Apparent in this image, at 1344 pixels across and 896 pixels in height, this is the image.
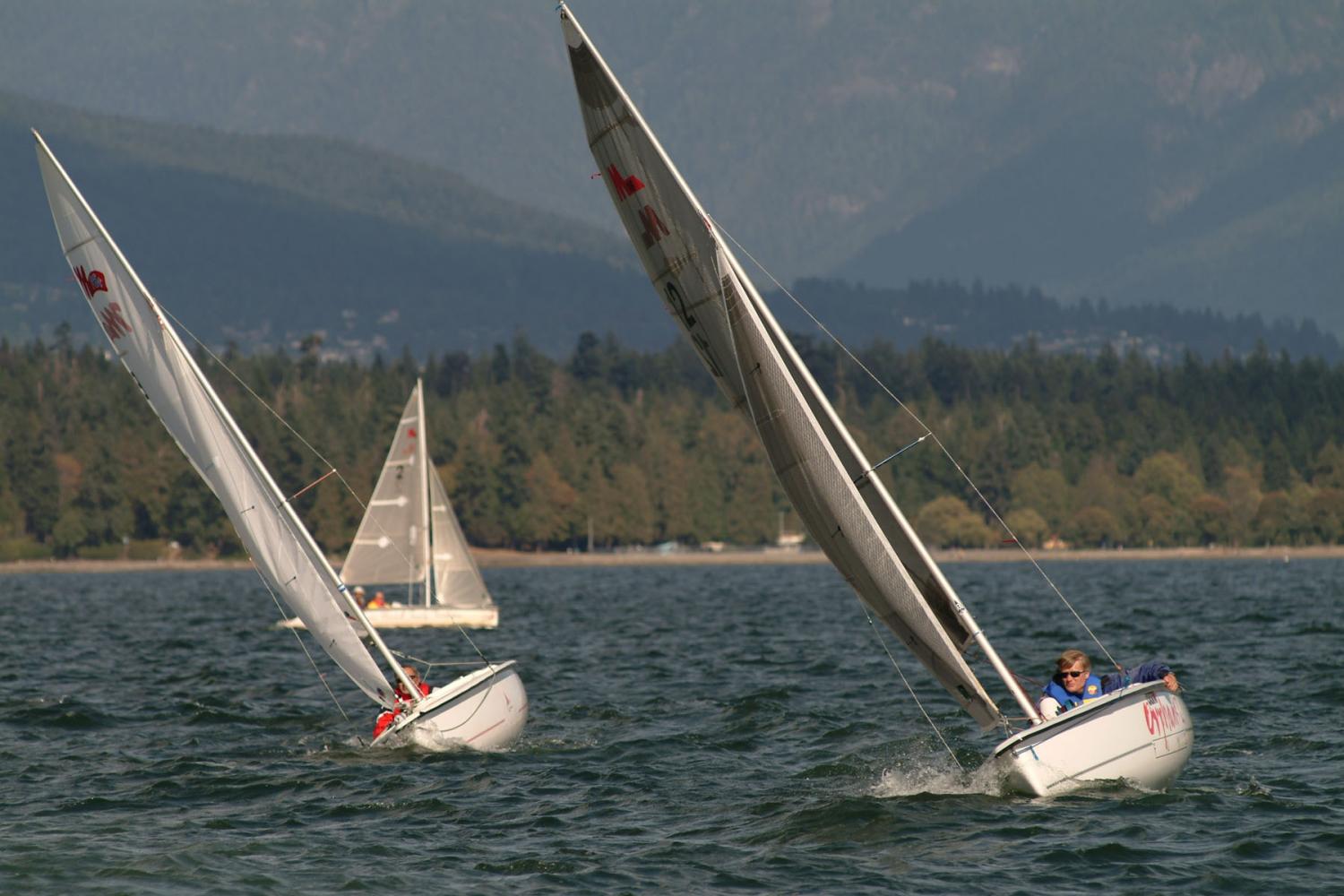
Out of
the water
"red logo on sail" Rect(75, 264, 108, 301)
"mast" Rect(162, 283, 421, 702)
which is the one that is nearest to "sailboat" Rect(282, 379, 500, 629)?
the water

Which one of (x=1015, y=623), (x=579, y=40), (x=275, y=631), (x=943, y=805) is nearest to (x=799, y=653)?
(x=1015, y=623)

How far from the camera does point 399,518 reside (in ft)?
212

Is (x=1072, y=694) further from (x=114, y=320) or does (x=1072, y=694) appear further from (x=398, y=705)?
(x=114, y=320)

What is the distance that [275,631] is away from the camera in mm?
65875

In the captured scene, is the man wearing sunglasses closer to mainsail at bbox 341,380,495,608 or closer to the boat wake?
the boat wake

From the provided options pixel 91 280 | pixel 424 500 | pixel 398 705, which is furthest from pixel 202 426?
pixel 424 500

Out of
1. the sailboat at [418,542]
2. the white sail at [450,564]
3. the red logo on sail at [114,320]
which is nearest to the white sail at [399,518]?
the sailboat at [418,542]

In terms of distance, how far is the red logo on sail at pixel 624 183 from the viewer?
22.9 m

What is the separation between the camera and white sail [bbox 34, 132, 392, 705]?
1156 inches

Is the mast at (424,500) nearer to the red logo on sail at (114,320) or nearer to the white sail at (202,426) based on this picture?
the red logo on sail at (114,320)

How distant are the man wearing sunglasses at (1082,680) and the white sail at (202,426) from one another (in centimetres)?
1093

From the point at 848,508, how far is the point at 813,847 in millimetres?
3976

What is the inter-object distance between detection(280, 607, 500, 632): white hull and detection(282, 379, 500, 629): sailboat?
0.03m

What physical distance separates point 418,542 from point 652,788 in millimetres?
39100
